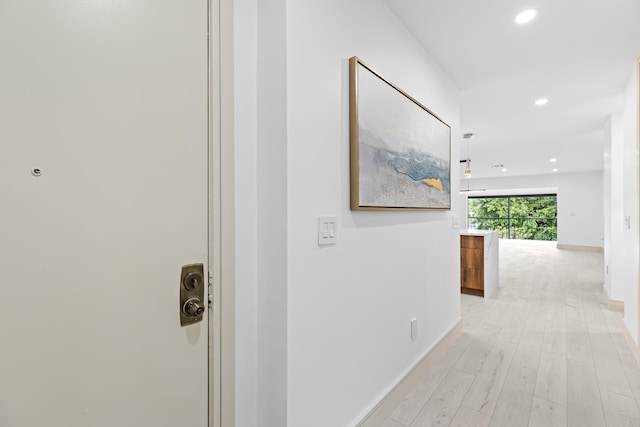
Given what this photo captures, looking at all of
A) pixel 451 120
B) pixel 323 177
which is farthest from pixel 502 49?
pixel 323 177

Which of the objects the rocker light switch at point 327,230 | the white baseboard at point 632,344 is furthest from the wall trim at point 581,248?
the rocker light switch at point 327,230

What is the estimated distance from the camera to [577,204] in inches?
369

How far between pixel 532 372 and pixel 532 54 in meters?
2.37

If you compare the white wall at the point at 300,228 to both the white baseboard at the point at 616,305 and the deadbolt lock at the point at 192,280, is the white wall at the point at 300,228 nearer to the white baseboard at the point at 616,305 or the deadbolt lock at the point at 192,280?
the deadbolt lock at the point at 192,280

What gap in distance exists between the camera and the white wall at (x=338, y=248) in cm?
111

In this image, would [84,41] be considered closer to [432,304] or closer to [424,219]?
[424,219]

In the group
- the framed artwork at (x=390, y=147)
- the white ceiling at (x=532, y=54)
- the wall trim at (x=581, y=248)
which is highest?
the white ceiling at (x=532, y=54)

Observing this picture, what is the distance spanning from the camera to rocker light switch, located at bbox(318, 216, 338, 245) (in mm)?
1206

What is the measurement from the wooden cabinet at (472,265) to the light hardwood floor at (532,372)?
1.14 ft

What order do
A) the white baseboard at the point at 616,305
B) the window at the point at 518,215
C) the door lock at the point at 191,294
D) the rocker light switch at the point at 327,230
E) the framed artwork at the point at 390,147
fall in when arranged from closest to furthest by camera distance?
1. the door lock at the point at 191,294
2. the rocker light switch at the point at 327,230
3. the framed artwork at the point at 390,147
4. the white baseboard at the point at 616,305
5. the window at the point at 518,215

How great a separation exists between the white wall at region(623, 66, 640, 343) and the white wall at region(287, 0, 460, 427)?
2.06 metres

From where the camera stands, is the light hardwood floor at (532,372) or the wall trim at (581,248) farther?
the wall trim at (581,248)

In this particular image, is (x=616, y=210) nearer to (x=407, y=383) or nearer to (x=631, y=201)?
(x=631, y=201)

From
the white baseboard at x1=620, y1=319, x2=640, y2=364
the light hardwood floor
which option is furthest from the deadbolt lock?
the white baseboard at x1=620, y1=319, x2=640, y2=364
